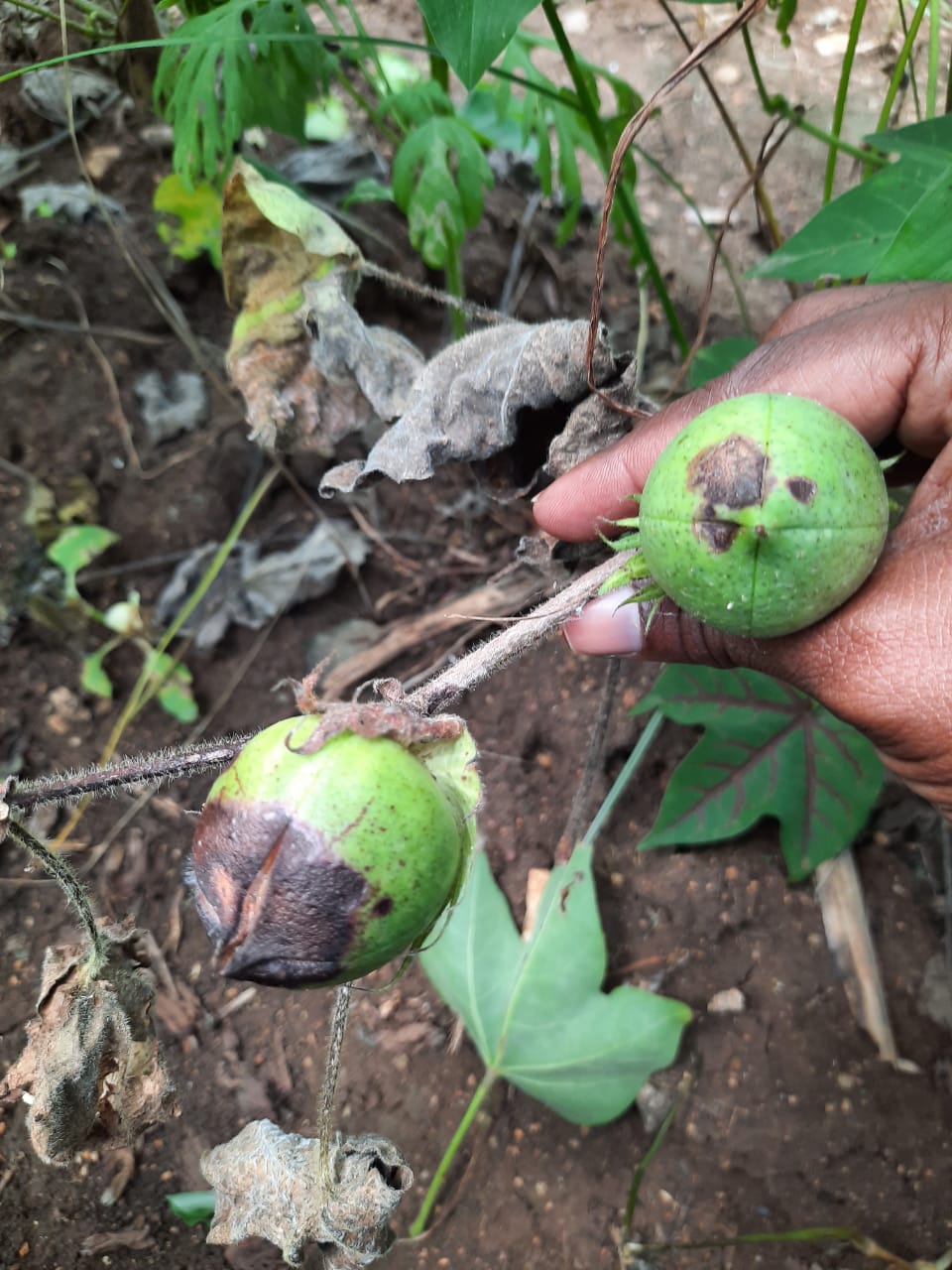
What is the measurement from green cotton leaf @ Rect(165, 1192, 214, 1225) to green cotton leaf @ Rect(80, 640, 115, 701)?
168 centimetres

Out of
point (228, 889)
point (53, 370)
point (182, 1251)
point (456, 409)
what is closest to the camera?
point (228, 889)

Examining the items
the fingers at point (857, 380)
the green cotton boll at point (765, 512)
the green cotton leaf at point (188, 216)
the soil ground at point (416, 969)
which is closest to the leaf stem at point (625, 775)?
the soil ground at point (416, 969)

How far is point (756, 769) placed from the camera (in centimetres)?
281

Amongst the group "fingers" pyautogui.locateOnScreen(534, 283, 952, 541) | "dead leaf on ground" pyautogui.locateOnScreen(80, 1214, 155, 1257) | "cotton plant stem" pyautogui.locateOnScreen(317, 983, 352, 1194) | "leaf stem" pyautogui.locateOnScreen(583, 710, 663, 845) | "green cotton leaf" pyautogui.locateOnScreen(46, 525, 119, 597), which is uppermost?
"fingers" pyautogui.locateOnScreen(534, 283, 952, 541)

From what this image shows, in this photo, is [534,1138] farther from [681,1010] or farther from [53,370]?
[53,370]

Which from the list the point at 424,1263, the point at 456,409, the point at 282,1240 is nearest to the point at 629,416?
the point at 456,409

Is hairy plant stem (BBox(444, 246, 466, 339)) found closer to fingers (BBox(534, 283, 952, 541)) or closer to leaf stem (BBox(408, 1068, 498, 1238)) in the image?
fingers (BBox(534, 283, 952, 541))

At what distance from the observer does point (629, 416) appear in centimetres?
230

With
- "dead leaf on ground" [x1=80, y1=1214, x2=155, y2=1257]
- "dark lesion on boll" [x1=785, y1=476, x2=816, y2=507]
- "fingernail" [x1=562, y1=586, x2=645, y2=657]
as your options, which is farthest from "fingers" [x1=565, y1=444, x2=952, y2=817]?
"dead leaf on ground" [x1=80, y1=1214, x2=155, y2=1257]

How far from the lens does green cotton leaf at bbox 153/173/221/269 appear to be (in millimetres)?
3342

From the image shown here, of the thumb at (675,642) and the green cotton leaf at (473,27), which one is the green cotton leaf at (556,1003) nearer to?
the thumb at (675,642)

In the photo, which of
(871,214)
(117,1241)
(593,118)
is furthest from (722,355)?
(117,1241)

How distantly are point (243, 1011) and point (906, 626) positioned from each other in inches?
93.2

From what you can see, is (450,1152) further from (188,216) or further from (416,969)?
(188,216)
